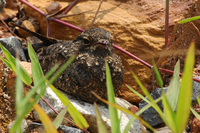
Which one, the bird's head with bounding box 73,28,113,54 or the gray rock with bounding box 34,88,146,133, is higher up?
the bird's head with bounding box 73,28,113,54

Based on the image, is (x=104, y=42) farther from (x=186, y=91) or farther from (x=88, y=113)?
(x=186, y=91)

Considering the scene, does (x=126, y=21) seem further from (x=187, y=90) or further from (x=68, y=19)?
(x=187, y=90)

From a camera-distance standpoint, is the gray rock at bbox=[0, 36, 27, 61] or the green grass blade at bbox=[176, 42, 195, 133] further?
the gray rock at bbox=[0, 36, 27, 61]

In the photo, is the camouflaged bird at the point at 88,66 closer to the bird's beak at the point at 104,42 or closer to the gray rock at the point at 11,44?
the bird's beak at the point at 104,42

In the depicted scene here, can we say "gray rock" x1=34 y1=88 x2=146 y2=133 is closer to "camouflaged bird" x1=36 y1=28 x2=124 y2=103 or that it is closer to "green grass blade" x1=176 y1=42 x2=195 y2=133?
"camouflaged bird" x1=36 y1=28 x2=124 y2=103

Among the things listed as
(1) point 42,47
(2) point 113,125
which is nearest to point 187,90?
(2) point 113,125

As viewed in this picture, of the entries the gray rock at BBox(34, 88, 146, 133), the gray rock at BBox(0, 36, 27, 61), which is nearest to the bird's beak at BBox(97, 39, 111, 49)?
the gray rock at BBox(34, 88, 146, 133)

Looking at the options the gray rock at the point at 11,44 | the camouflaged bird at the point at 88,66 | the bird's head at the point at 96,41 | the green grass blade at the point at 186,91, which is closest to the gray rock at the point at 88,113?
the camouflaged bird at the point at 88,66

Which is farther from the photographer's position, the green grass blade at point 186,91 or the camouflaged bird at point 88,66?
the camouflaged bird at point 88,66
